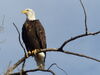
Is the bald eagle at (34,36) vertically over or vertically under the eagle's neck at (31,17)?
under

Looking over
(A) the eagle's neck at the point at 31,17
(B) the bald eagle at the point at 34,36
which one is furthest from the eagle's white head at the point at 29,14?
(B) the bald eagle at the point at 34,36

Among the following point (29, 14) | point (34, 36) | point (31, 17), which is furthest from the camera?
point (29, 14)

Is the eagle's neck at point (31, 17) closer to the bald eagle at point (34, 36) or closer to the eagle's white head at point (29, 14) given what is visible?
the eagle's white head at point (29, 14)

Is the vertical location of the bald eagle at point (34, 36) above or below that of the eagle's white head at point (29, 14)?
below

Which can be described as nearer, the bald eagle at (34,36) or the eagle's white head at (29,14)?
the bald eagle at (34,36)

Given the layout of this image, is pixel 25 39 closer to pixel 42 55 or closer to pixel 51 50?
pixel 42 55

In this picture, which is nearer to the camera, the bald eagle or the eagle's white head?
the bald eagle

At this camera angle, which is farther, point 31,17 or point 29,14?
point 29,14

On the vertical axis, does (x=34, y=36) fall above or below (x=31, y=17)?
below

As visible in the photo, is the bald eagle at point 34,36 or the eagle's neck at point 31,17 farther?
the eagle's neck at point 31,17

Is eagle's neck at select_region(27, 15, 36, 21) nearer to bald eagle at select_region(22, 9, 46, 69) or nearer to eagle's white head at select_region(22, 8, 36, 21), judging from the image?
eagle's white head at select_region(22, 8, 36, 21)

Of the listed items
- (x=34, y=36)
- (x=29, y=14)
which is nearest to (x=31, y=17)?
(x=29, y=14)

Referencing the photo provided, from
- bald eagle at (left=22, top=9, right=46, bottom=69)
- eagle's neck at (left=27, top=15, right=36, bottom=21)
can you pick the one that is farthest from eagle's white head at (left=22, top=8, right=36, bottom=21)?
bald eagle at (left=22, top=9, right=46, bottom=69)

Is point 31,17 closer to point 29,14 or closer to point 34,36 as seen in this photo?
point 29,14
